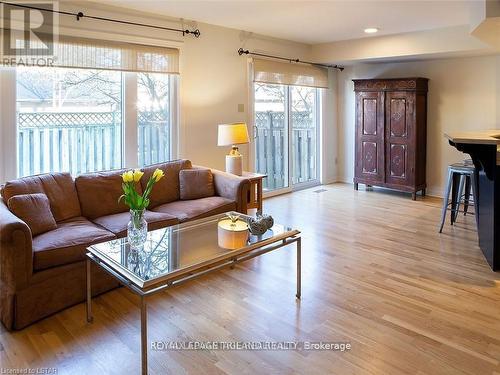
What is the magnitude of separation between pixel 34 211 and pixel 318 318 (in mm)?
2108

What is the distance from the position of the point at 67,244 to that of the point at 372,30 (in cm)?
447

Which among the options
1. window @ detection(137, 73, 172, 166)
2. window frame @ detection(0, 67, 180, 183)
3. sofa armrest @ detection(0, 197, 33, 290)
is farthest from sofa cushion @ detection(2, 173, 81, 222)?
window @ detection(137, 73, 172, 166)

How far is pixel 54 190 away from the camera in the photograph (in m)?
3.27

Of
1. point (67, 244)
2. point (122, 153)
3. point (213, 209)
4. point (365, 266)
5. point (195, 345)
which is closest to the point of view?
point (195, 345)

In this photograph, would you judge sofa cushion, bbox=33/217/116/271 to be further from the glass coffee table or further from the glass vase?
the glass vase

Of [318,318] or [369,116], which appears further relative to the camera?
[369,116]

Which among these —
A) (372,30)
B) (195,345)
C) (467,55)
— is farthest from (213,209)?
(467,55)

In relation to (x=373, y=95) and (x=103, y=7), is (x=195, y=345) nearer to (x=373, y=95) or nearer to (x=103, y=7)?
(x=103, y=7)

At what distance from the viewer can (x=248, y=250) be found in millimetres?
2488

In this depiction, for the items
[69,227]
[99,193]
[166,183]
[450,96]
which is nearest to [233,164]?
[166,183]

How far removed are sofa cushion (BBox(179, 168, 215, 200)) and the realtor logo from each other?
64.0 inches

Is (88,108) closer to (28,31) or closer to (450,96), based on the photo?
(28,31)

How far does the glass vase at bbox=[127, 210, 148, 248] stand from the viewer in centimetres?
255

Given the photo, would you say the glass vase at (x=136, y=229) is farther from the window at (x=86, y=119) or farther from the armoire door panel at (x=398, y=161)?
the armoire door panel at (x=398, y=161)
